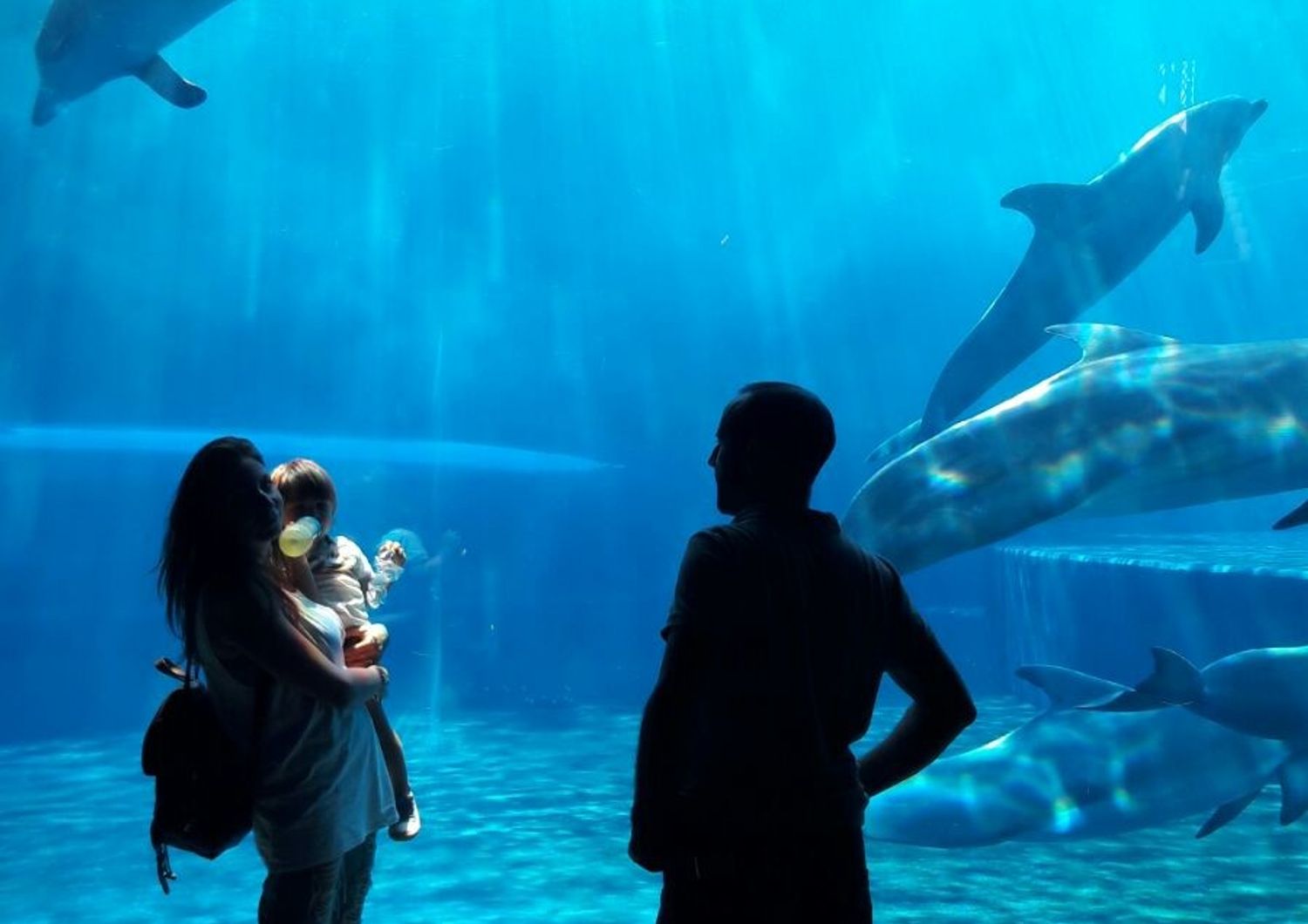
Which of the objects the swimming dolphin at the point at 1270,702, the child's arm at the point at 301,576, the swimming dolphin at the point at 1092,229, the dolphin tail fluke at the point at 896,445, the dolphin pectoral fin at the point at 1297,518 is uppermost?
the swimming dolphin at the point at 1092,229

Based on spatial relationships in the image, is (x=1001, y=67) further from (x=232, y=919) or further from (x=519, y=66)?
(x=232, y=919)

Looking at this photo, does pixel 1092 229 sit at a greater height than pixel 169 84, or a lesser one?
lesser

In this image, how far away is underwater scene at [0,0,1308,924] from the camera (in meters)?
6.89

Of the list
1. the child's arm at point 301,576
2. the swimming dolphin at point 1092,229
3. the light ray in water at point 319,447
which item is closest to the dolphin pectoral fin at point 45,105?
the swimming dolphin at point 1092,229

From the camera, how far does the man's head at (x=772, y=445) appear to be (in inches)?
75.8

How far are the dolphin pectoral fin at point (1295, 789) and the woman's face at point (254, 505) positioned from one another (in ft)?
23.0

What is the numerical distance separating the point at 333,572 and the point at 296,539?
0.33 m

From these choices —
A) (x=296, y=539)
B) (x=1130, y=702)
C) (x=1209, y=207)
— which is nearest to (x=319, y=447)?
(x=1209, y=207)

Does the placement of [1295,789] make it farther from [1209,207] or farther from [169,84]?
[169,84]

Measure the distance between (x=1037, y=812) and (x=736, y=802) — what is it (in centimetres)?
594

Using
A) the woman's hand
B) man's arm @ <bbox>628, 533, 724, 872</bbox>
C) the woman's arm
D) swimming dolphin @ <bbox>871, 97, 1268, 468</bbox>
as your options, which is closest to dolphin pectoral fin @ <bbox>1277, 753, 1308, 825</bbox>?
swimming dolphin @ <bbox>871, 97, 1268, 468</bbox>

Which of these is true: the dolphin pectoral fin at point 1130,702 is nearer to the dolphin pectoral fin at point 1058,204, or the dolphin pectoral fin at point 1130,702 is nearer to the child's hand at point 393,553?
the child's hand at point 393,553

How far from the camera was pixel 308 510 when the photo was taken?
284 cm

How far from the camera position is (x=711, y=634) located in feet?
5.71
